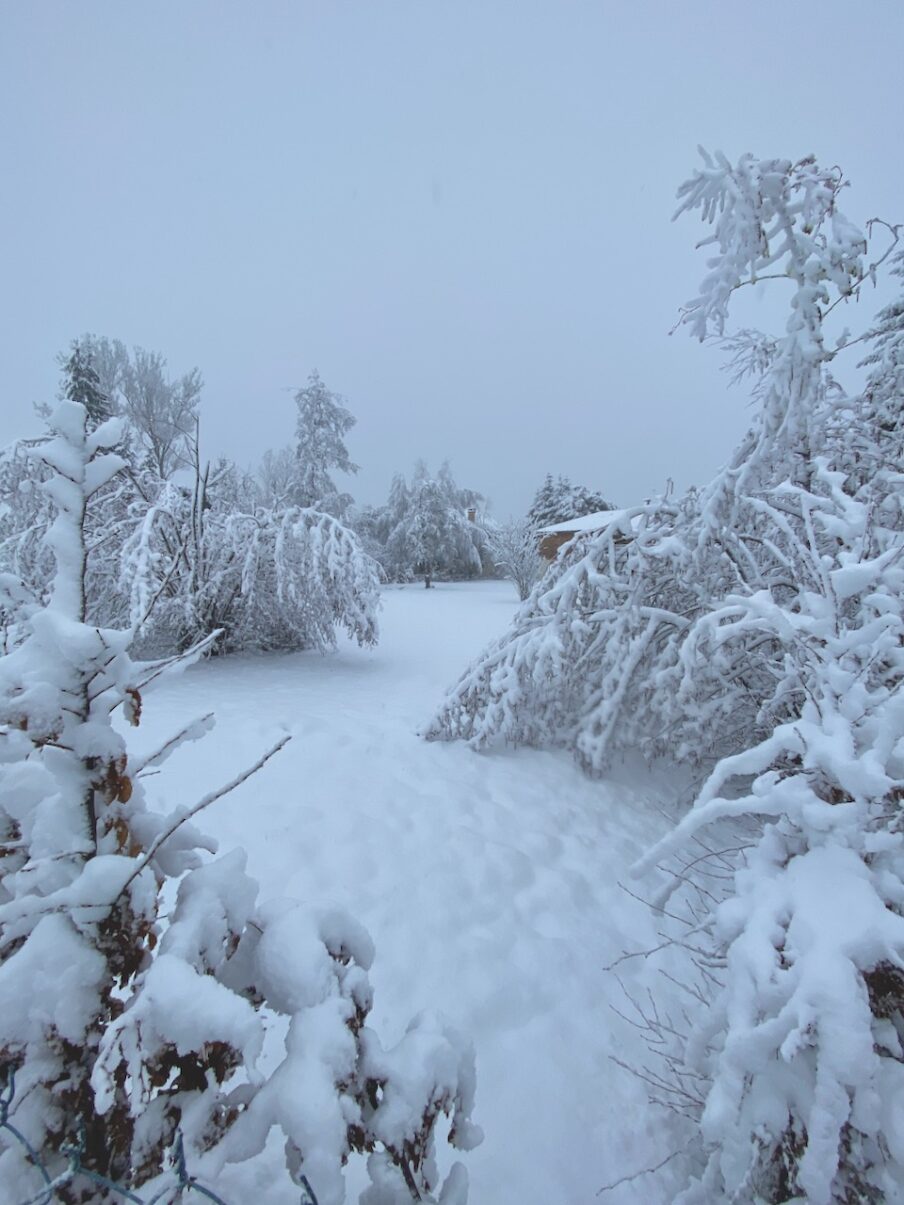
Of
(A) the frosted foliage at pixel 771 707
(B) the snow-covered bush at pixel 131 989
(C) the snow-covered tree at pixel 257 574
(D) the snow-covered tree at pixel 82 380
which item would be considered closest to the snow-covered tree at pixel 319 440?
(D) the snow-covered tree at pixel 82 380

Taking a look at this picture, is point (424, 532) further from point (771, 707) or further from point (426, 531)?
point (771, 707)

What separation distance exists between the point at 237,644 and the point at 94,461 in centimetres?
666

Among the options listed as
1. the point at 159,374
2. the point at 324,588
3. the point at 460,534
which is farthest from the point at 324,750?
the point at 460,534

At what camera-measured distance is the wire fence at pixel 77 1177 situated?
0.82m

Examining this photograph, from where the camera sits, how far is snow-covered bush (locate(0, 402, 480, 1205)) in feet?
2.78

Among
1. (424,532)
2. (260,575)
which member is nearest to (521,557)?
(424,532)

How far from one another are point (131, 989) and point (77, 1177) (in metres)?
0.29

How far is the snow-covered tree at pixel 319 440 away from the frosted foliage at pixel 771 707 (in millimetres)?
17849

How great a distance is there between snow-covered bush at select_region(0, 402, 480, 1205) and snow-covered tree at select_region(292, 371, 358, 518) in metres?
20.5

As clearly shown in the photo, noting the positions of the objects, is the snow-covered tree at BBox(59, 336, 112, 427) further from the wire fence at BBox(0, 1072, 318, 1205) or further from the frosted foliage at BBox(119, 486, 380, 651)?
the wire fence at BBox(0, 1072, 318, 1205)

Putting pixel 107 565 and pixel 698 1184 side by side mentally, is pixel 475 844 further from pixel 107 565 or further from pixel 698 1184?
pixel 107 565

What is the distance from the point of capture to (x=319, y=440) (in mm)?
21141

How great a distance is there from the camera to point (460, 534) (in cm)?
2431

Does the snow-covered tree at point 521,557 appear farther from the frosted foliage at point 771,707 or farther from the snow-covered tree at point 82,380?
the snow-covered tree at point 82,380
